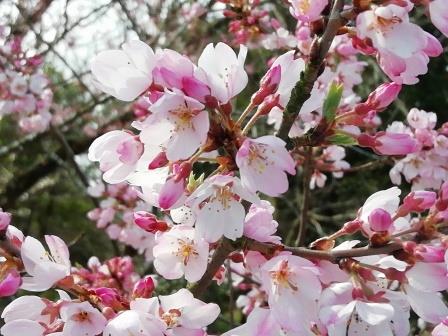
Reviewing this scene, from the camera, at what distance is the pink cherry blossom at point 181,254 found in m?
1.24

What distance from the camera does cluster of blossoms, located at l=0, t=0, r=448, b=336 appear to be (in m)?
1.09

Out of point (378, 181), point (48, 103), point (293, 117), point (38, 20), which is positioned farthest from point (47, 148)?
point (293, 117)

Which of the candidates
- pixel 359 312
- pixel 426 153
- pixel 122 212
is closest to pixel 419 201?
pixel 359 312

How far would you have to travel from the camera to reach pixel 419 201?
3.91ft

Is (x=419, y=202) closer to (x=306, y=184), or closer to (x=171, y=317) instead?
(x=171, y=317)

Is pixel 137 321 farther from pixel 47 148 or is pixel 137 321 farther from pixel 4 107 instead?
pixel 47 148

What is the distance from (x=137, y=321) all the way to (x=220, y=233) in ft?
0.69

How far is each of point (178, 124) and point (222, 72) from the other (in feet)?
0.42

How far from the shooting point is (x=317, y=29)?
1233 mm

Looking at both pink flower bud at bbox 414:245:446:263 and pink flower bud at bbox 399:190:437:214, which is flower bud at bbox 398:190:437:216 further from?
pink flower bud at bbox 414:245:446:263

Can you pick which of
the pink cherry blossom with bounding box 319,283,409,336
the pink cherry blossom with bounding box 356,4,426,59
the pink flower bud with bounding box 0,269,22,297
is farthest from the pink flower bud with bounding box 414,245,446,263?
the pink flower bud with bounding box 0,269,22,297

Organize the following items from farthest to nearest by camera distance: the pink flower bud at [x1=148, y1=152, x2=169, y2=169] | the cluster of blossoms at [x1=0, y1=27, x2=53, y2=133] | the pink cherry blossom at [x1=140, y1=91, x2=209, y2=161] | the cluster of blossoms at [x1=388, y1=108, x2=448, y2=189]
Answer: the cluster of blossoms at [x1=0, y1=27, x2=53, y2=133] → the cluster of blossoms at [x1=388, y1=108, x2=448, y2=189] → the pink flower bud at [x1=148, y1=152, x2=169, y2=169] → the pink cherry blossom at [x1=140, y1=91, x2=209, y2=161]

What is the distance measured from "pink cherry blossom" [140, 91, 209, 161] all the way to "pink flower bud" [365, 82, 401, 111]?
1.28 feet

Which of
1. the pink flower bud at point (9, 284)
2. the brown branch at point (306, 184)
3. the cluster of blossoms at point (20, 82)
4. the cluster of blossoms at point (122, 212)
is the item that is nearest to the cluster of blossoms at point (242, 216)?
the pink flower bud at point (9, 284)
